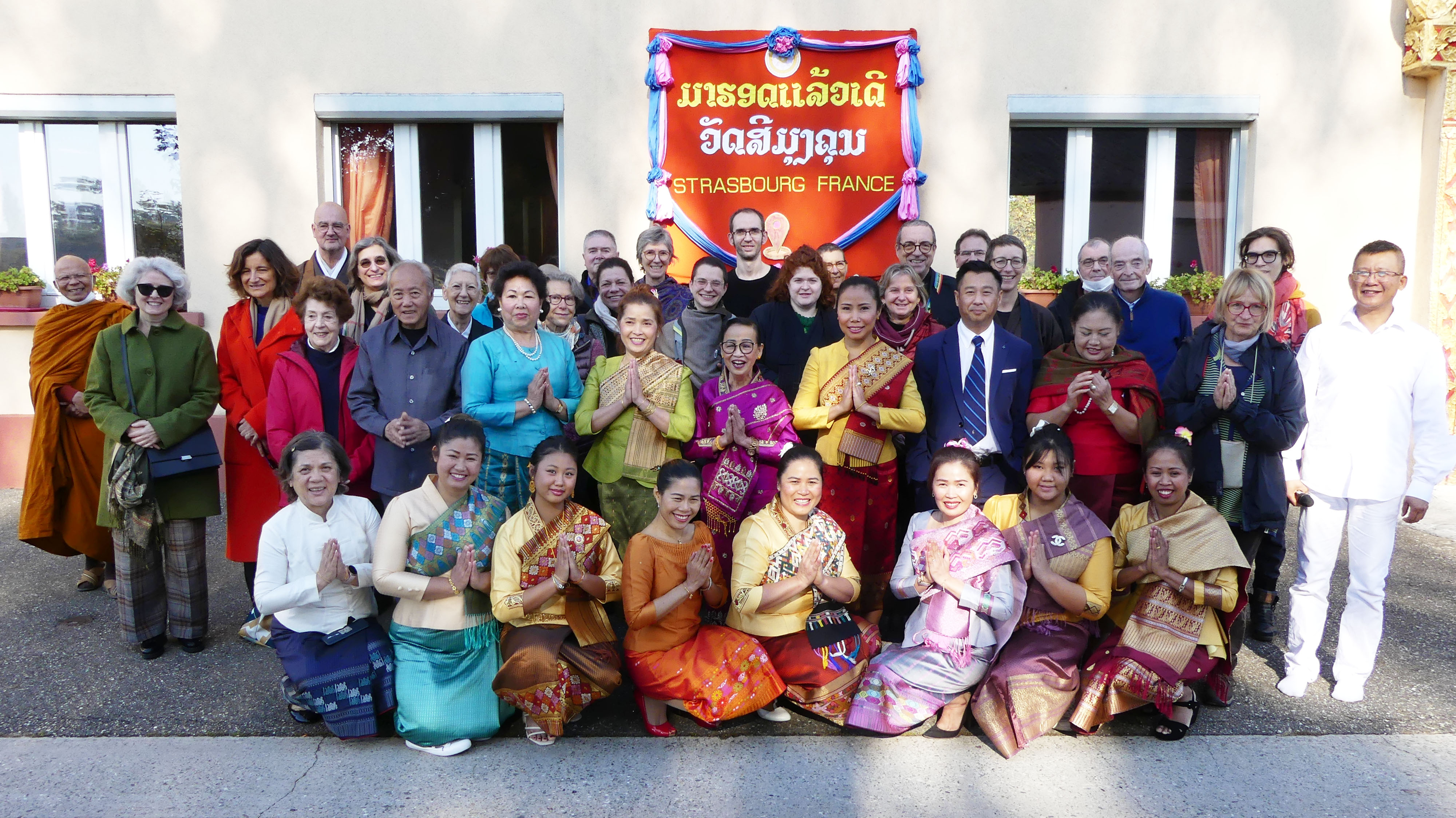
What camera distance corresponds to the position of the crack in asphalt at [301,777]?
2.72m

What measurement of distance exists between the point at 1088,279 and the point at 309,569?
3826mm

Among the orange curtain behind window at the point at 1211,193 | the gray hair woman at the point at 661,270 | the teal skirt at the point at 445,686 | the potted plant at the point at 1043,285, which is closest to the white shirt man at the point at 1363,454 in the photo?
the gray hair woman at the point at 661,270

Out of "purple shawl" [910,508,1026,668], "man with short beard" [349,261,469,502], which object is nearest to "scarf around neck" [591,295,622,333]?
"man with short beard" [349,261,469,502]

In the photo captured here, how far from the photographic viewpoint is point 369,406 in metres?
3.90

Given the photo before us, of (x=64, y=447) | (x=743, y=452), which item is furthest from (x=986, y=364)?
(x=64, y=447)

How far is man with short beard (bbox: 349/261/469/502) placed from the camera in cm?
388

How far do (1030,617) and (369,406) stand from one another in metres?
2.79

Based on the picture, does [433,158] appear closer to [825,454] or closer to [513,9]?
[513,9]

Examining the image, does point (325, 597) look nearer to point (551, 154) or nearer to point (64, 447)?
point (64, 447)

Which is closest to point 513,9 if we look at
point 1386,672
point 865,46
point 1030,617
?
point 865,46

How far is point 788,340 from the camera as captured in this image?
14.2 feet

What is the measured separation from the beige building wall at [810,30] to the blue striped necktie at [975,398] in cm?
309

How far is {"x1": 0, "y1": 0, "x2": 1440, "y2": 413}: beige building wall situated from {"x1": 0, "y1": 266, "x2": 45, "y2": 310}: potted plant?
1.33 metres

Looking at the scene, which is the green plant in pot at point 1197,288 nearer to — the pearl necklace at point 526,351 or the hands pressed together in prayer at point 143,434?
the pearl necklace at point 526,351
